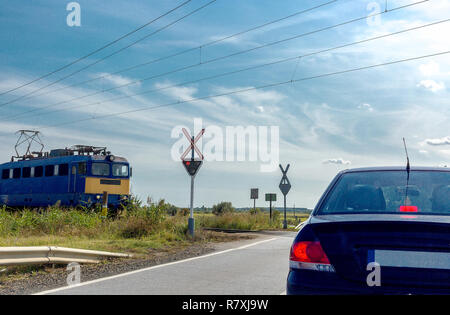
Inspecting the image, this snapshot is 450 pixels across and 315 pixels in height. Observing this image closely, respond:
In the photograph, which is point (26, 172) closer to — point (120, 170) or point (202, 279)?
point (120, 170)

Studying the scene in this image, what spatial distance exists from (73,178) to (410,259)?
2430 centimetres

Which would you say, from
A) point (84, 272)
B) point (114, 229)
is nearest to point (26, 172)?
point (114, 229)

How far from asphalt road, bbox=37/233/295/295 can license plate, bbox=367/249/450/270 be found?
11.9ft

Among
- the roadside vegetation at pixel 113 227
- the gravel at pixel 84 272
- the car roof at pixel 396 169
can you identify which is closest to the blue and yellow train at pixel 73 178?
the roadside vegetation at pixel 113 227

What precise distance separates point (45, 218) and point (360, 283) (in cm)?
1506

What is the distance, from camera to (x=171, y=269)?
8.81 m

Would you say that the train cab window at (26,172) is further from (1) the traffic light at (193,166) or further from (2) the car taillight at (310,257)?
(2) the car taillight at (310,257)

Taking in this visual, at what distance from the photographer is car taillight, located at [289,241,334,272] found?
323 cm

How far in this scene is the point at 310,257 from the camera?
3.29 metres

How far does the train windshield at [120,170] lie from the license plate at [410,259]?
24705 millimetres

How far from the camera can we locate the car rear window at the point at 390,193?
12.8ft
